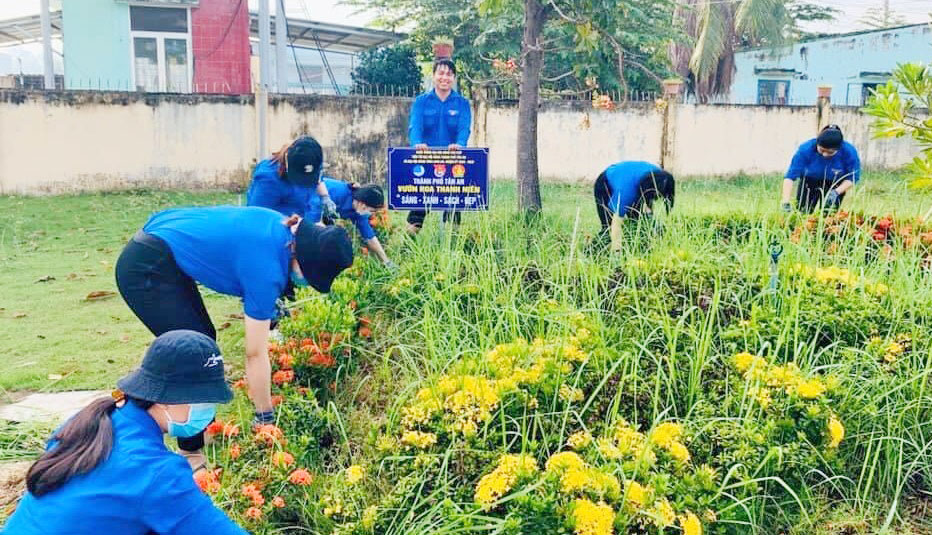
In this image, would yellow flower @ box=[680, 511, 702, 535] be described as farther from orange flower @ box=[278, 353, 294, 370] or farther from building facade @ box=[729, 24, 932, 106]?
building facade @ box=[729, 24, 932, 106]

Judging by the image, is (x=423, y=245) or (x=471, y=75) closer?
(x=423, y=245)

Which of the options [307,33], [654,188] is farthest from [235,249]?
[307,33]

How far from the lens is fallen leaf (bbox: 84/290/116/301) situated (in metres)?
6.54

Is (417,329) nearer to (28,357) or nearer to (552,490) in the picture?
(552,490)

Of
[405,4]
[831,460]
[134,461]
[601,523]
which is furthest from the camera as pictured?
[405,4]

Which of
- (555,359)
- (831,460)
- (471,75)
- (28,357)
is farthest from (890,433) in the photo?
(471,75)

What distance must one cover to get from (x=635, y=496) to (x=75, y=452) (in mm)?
1516

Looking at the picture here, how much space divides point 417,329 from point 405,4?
16.5m

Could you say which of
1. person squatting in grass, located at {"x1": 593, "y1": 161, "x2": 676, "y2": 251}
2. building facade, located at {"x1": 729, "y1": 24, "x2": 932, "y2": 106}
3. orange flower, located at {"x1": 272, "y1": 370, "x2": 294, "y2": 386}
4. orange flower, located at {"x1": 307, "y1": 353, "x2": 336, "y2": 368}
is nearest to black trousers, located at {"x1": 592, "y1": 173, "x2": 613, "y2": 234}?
person squatting in grass, located at {"x1": 593, "y1": 161, "x2": 676, "y2": 251}

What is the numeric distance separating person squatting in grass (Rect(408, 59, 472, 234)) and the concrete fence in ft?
15.6

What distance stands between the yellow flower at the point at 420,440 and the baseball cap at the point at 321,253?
661 millimetres

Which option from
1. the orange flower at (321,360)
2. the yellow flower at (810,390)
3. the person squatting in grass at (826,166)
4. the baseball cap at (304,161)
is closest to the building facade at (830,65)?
the person squatting in grass at (826,166)

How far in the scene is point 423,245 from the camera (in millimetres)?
5598

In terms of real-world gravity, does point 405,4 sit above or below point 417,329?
above
